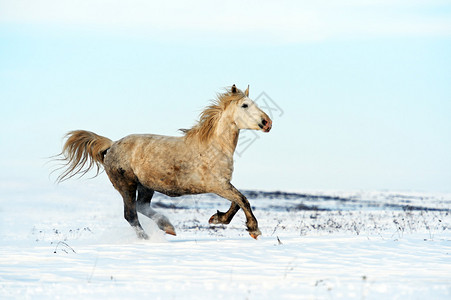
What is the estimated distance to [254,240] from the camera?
375 inches

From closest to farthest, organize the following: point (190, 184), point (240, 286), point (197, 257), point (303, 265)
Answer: point (240, 286), point (303, 265), point (197, 257), point (190, 184)

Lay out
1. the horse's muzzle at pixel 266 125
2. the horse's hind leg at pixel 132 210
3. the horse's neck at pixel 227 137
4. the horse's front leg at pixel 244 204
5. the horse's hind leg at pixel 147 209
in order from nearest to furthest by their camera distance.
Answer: the horse's front leg at pixel 244 204 < the horse's muzzle at pixel 266 125 < the horse's neck at pixel 227 137 < the horse's hind leg at pixel 147 209 < the horse's hind leg at pixel 132 210

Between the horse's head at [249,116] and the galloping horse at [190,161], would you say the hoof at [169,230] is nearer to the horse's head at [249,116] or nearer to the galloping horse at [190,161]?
the galloping horse at [190,161]

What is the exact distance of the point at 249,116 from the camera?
937 cm

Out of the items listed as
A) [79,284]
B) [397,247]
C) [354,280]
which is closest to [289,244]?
[397,247]

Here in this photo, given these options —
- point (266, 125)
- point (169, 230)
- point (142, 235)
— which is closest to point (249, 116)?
point (266, 125)

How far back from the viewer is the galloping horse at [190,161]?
30.6ft

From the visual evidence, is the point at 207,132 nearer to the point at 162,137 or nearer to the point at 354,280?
the point at 162,137

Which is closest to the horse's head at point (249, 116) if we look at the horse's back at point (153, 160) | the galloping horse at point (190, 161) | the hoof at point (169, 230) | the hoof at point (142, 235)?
the galloping horse at point (190, 161)

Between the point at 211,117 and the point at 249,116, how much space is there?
73cm

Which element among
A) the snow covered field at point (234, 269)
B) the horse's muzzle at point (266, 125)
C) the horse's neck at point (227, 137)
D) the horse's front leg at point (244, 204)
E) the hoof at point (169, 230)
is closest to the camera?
the snow covered field at point (234, 269)

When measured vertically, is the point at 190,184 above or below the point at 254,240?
above

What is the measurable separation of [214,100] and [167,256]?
10.4 feet

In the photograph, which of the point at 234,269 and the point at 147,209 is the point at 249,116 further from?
the point at 234,269
